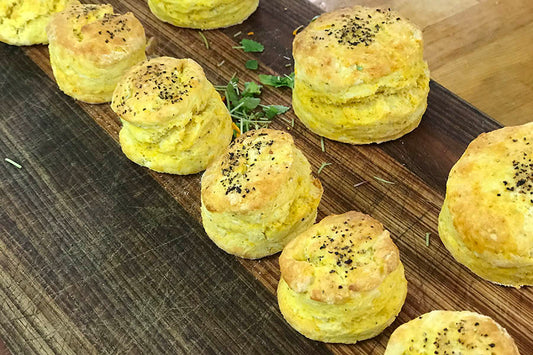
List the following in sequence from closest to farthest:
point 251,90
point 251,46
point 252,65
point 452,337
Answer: point 452,337, point 251,90, point 252,65, point 251,46

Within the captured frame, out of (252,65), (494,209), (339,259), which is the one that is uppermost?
(494,209)

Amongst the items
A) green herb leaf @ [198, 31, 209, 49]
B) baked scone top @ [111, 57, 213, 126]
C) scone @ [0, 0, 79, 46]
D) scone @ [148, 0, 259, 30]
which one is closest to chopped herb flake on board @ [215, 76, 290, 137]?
baked scone top @ [111, 57, 213, 126]

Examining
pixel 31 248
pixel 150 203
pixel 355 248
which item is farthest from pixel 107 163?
pixel 355 248

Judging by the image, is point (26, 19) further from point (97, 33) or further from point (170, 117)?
point (170, 117)

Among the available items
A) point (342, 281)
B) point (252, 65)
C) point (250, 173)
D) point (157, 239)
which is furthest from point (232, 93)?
point (342, 281)

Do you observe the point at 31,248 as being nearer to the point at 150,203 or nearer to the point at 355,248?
the point at 150,203

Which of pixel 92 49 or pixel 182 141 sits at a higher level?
pixel 92 49

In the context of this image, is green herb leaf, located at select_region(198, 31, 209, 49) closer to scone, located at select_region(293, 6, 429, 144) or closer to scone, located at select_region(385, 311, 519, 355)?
scone, located at select_region(293, 6, 429, 144)
